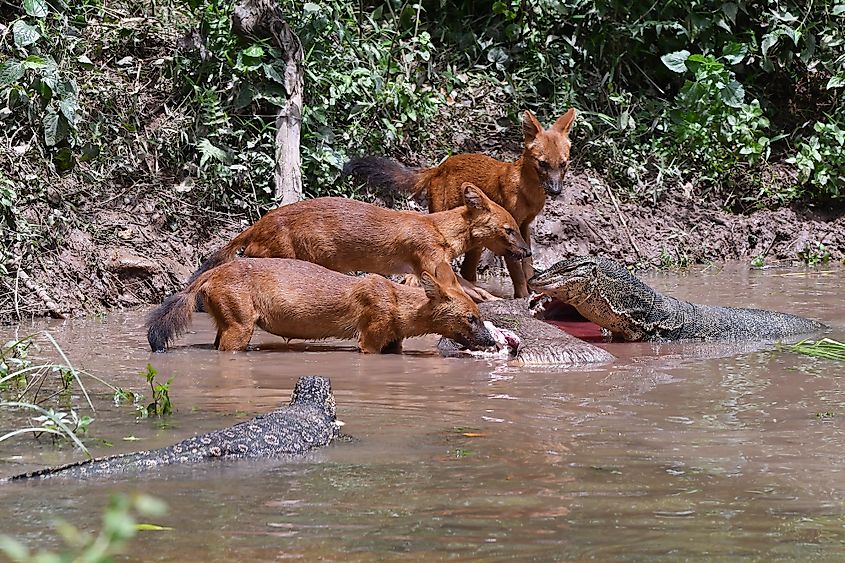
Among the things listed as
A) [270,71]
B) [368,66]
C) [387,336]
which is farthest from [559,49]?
[387,336]

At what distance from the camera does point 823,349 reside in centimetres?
729

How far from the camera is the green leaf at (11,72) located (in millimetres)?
9531

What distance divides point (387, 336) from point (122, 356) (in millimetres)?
1664

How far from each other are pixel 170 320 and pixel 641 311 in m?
3.30

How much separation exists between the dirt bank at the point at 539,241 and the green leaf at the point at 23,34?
147 cm

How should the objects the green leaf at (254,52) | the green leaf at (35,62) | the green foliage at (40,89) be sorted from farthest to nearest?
the green leaf at (254,52), the green foliage at (40,89), the green leaf at (35,62)

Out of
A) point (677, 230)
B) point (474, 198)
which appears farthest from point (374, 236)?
point (677, 230)

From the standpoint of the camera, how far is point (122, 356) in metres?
7.21

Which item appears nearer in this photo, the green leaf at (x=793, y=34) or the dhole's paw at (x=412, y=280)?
the dhole's paw at (x=412, y=280)

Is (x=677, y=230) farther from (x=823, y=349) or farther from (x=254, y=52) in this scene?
(x=823, y=349)

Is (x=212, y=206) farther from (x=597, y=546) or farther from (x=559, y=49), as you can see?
(x=597, y=546)

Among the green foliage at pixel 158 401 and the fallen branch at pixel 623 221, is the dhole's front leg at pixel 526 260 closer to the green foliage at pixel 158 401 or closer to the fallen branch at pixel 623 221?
the fallen branch at pixel 623 221

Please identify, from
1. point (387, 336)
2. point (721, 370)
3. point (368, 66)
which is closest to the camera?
point (721, 370)

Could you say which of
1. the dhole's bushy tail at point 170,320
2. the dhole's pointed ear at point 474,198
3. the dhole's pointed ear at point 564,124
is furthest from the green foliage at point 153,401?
the dhole's pointed ear at point 564,124
